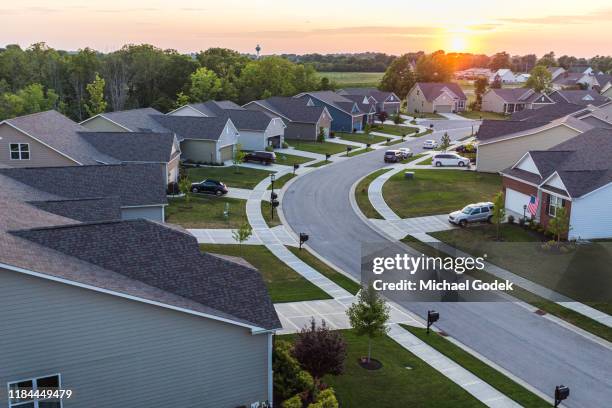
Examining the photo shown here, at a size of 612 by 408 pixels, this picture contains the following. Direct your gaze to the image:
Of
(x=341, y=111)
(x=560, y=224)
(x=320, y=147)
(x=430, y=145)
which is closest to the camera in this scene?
(x=560, y=224)

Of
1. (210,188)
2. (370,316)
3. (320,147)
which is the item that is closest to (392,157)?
(320,147)

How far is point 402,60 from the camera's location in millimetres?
149875

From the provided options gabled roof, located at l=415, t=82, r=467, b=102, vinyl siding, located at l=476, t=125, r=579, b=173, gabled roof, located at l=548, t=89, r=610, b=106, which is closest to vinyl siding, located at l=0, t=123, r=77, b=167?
vinyl siding, located at l=476, t=125, r=579, b=173

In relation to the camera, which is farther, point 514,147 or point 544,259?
point 514,147

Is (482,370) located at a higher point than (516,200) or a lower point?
lower

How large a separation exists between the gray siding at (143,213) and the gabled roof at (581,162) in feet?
90.0

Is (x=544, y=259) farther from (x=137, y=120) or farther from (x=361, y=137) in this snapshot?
(x=361, y=137)

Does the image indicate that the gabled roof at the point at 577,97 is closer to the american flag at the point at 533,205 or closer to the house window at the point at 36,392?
the american flag at the point at 533,205

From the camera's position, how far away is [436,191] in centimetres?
5606

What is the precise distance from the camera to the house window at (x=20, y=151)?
48.9m

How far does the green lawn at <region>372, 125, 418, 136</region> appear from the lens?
338ft

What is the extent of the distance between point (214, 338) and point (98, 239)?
198 inches

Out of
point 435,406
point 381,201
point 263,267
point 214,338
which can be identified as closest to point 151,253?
point 214,338

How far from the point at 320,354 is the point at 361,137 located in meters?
79.1
